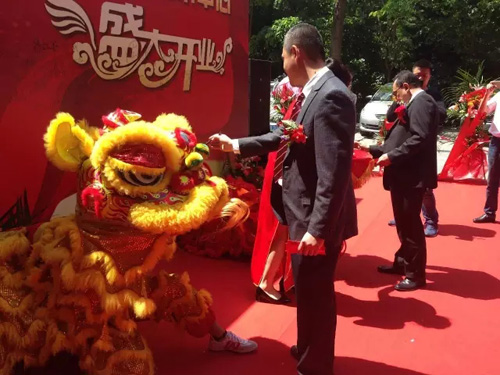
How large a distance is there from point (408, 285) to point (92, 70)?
293 centimetres

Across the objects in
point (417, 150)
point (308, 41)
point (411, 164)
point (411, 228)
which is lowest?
point (411, 228)

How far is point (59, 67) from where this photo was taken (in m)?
3.68

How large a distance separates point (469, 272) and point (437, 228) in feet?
3.85

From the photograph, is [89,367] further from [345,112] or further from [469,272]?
[469,272]

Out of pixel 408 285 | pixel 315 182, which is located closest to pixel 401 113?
pixel 408 285

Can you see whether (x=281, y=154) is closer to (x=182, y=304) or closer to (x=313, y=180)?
(x=313, y=180)

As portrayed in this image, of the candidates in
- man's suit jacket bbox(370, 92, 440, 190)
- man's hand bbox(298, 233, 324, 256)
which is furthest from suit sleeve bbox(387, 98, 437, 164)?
man's hand bbox(298, 233, 324, 256)

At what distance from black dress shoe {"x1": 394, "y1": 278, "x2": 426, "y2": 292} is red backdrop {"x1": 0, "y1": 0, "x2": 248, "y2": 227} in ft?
8.03

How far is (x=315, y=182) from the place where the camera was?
8.41ft

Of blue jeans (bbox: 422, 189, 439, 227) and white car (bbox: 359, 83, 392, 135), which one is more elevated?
white car (bbox: 359, 83, 392, 135)

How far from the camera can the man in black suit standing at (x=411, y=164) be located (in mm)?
3941

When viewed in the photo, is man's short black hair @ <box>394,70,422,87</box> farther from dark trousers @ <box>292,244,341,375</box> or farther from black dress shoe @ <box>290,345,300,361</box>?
black dress shoe @ <box>290,345,300,361</box>

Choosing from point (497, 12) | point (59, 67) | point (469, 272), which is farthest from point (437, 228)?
point (497, 12)

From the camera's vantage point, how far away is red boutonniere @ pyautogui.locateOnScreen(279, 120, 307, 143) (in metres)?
2.51
